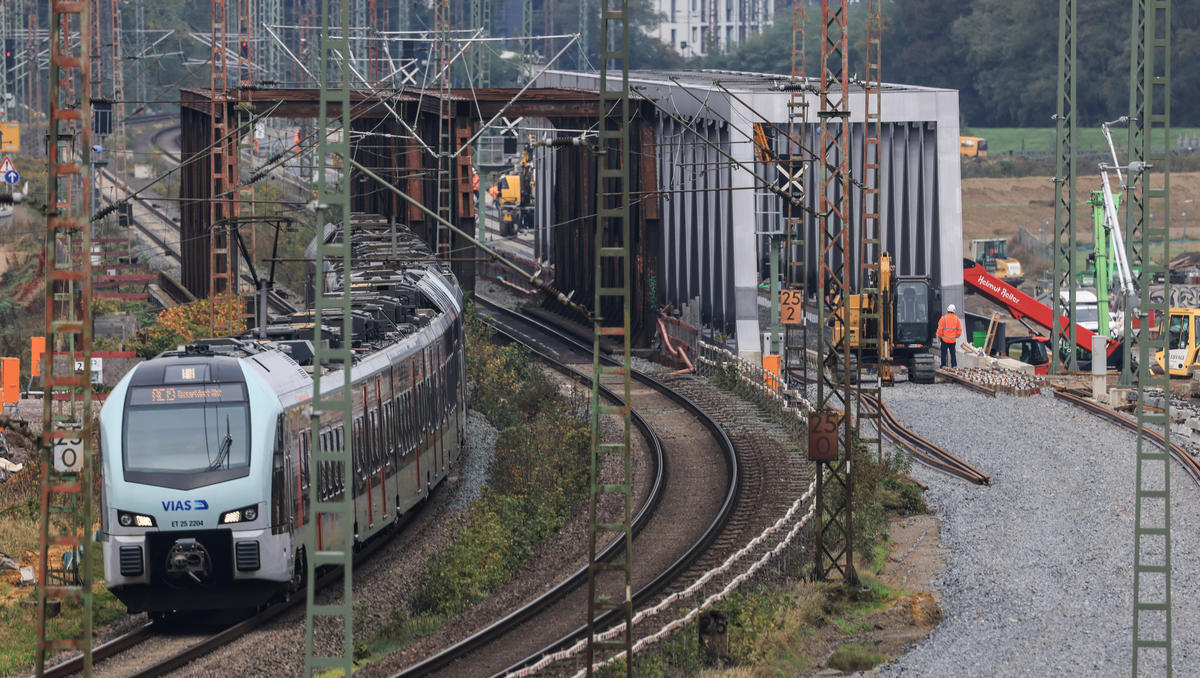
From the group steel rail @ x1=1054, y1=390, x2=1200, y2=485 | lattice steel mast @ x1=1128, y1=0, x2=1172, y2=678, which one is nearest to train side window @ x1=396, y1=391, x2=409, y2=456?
lattice steel mast @ x1=1128, y1=0, x2=1172, y2=678

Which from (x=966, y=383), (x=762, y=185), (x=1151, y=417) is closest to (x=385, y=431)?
(x=1151, y=417)

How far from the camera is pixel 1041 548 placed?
83.6 feet

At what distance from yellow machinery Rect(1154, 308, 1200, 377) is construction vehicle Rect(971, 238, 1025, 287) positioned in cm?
3203

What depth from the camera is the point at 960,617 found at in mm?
21734

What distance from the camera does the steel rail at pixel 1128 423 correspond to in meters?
31.7

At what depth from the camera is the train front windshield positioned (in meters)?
19.0

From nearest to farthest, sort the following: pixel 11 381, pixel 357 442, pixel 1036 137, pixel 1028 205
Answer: pixel 357 442 < pixel 11 381 < pixel 1028 205 < pixel 1036 137

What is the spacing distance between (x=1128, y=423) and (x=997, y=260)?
165 feet

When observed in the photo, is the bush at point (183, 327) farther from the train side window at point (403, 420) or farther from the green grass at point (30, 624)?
the green grass at point (30, 624)

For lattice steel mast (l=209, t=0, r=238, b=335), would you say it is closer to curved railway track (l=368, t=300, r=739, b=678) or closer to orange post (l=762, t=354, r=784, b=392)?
curved railway track (l=368, t=300, r=739, b=678)

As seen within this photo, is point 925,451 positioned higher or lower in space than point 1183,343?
lower

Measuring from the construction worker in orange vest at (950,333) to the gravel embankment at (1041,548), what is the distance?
24.0ft

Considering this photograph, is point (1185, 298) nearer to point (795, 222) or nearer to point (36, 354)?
point (795, 222)

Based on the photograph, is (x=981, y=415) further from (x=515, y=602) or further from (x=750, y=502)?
(x=515, y=602)
